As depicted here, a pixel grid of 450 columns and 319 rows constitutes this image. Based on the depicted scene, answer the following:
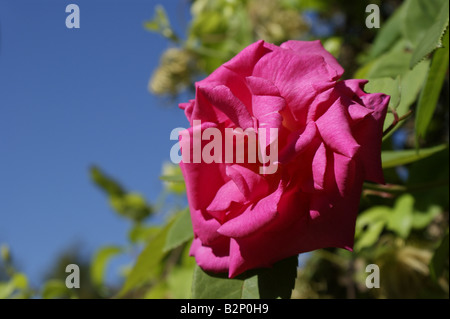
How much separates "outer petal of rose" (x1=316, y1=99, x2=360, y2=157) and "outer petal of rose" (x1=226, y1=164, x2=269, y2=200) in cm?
5

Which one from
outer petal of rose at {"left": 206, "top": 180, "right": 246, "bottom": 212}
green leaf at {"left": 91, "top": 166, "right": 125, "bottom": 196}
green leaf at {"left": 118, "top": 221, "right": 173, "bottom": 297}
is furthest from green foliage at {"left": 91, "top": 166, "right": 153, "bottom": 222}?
outer petal of rose at {"left": 206, "top": 180, "right": 246, "bottom": 212}

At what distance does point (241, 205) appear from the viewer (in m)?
0.32

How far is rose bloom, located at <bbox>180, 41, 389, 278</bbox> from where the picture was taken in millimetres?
303

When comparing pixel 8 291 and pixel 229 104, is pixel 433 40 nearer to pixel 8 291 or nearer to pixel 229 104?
pixel 229 104

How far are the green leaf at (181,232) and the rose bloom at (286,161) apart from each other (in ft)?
0.31

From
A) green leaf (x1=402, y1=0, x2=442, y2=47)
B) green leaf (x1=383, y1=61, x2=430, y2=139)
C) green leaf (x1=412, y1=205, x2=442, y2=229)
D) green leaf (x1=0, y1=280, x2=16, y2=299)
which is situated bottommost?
green leaf (x1=0, y1=280, x2=16, y2=299)

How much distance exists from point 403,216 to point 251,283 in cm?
48

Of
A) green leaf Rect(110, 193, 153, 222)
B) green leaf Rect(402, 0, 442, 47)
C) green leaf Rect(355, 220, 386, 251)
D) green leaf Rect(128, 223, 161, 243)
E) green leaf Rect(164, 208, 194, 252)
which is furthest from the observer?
green leaf Rect(110, 193, 153, 222)

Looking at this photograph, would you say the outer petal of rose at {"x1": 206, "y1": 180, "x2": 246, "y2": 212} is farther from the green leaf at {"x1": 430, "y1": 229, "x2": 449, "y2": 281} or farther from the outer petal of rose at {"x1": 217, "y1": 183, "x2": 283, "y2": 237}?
the green leaf at {"x1": 430, "y1": 229, "x2": 449, "y2": 281}

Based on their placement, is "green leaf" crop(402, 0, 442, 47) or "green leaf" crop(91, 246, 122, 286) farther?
"green leaf" crop(91, 246, 122, 286)

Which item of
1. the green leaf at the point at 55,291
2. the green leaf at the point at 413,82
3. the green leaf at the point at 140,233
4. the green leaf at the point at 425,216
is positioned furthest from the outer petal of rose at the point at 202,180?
the green leaf at the point at 140,233

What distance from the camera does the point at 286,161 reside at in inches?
11.7

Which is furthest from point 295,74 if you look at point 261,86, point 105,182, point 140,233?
point 105,182
